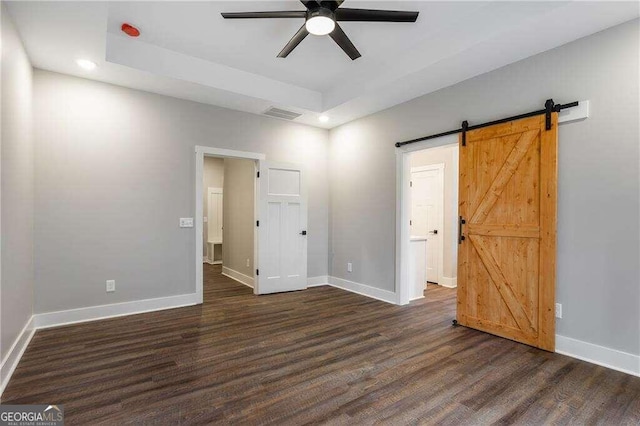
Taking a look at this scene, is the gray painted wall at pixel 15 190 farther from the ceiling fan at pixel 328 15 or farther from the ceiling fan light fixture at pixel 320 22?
the ceiling fan light fixture at pixel 320 22

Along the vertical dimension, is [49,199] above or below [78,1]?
below

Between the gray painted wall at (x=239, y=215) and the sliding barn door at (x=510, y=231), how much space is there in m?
3.32

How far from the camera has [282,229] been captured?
5207mm

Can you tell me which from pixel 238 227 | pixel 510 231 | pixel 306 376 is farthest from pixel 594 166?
pixel 238 227

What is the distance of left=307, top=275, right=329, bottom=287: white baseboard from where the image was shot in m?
5.55

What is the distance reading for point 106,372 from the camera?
2.50 metres

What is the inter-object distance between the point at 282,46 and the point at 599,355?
4307 millimetres

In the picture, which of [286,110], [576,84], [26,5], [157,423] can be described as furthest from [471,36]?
[157,423]

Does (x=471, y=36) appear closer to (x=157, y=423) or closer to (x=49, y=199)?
(x=157, y=423)

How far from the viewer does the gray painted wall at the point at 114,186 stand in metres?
3.51

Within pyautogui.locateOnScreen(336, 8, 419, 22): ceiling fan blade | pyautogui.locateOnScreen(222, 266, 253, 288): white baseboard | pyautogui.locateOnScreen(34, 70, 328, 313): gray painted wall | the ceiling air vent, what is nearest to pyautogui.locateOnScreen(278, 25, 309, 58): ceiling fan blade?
pyautogui.locateOnScreen(336, 8, 419, 22): ceiling fan blade

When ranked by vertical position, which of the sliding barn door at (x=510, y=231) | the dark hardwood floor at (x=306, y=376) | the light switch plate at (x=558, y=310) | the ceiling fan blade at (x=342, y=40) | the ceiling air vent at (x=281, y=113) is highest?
the ceiling fan blade at (x=342, y=40)

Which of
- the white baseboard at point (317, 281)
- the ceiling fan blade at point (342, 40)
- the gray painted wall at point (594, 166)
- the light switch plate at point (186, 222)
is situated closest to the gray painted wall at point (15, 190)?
the light switch plate at point (186, 222)

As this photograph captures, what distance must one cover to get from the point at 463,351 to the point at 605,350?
3.64ft
